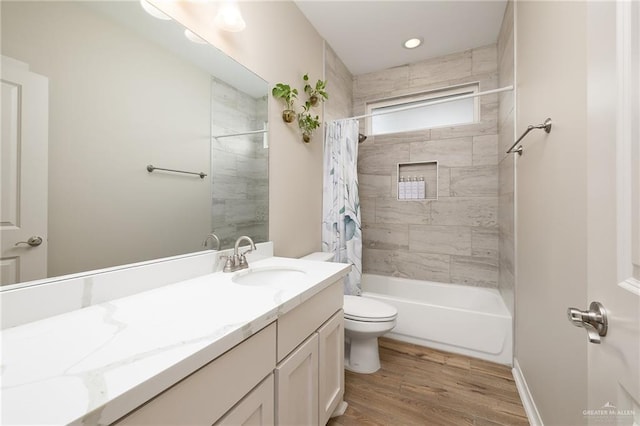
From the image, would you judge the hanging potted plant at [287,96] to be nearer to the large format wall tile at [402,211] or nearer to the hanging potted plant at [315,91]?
the hanging potted plant at [315,91]

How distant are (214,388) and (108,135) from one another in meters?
0.90

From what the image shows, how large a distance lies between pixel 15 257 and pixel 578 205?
1.74m

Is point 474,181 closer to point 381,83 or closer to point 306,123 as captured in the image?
point 381,83

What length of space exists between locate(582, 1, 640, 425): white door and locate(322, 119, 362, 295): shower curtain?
1.81 m

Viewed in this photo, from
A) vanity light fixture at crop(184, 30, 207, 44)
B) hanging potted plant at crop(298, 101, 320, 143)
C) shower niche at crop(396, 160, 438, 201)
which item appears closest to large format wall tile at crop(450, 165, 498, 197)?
shower niche at crop(396, 160, 438, 201)

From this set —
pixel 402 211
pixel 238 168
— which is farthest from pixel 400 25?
pixel 238 168

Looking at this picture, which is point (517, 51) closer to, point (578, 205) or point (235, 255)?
point (578, 205)

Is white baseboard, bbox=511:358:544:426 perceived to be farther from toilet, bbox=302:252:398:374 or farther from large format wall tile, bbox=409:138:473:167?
large format wall tile, bbox=409:138:473:167

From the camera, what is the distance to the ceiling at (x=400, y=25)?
1985 mm

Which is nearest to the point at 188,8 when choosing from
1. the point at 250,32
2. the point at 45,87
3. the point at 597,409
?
the point at 250,32

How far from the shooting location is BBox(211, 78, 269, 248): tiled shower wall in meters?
1.37

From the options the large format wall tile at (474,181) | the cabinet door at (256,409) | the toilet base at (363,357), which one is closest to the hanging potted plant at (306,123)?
the large format wall tile at (474,181)

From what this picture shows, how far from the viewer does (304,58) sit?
83.6 inches

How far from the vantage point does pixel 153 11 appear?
41.8 inches
